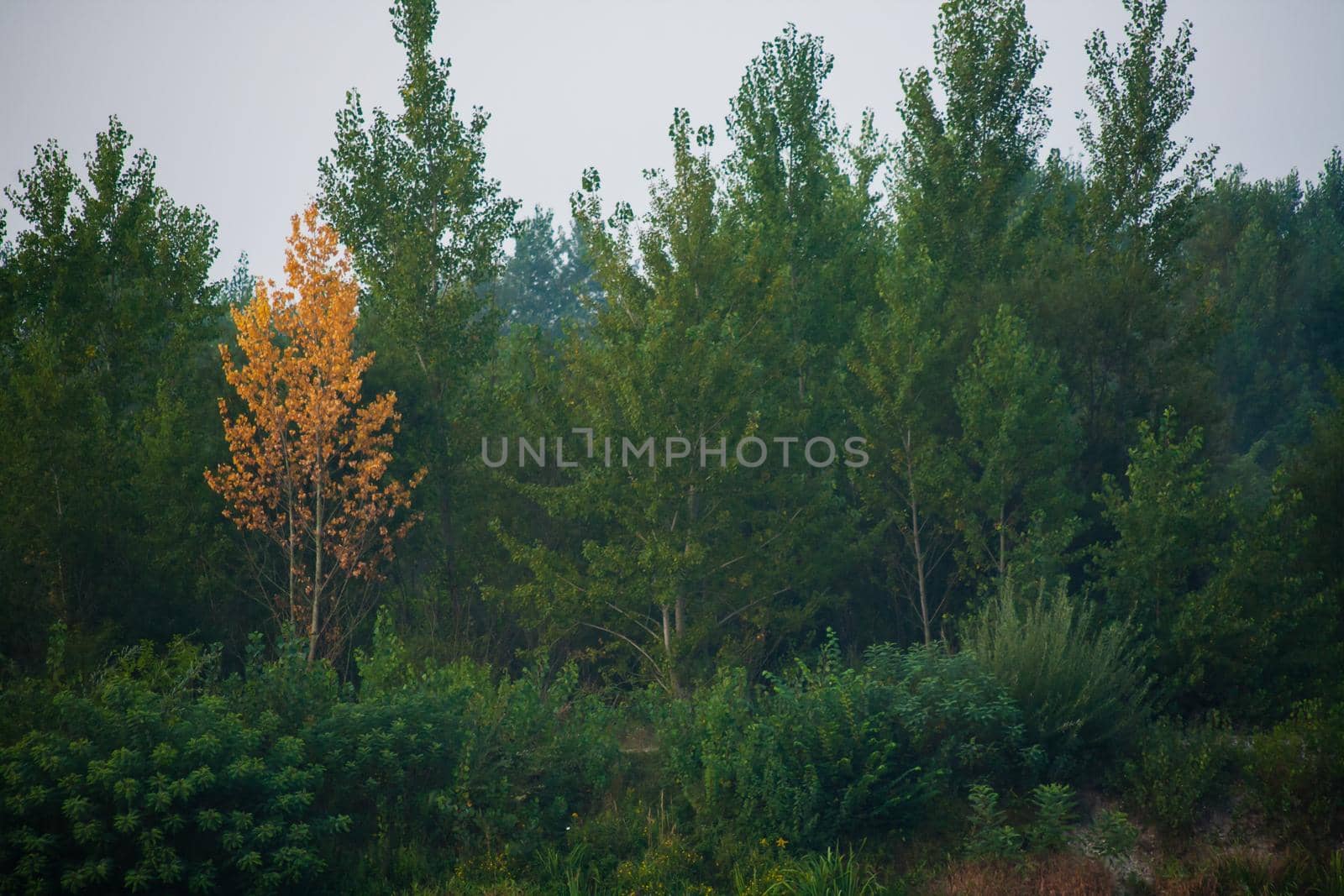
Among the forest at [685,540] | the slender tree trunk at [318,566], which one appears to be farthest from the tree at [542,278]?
the slender tree trunk at [318,566]

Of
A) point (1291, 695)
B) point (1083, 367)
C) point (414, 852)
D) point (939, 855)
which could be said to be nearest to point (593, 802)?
point (414, 852)

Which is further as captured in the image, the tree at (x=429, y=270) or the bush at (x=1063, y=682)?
the tree at (x=429, y=270)

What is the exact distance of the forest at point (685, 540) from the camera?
38.2 ft

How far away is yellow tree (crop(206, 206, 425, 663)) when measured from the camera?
17016 mm

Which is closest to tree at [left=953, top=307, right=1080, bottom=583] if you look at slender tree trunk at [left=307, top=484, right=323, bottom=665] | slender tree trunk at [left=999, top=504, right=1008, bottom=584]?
slender tree trunk at [left=999, top=504, right=1008, bottom=584]

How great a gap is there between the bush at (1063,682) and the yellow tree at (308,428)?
31.6ft

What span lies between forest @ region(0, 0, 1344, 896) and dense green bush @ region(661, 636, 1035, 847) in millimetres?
64

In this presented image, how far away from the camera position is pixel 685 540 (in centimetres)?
1877

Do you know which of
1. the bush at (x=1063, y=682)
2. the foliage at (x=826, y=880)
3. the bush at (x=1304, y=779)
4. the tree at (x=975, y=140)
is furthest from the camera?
the tree at (x=975, y=140)

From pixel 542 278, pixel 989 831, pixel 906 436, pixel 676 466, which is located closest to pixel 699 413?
pixel 676 466

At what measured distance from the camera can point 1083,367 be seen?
2242 centimetres

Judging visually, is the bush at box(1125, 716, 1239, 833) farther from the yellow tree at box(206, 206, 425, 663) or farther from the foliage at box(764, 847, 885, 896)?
the yellow tree at box(206, 206, 425, 663)

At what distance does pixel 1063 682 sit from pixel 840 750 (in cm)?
298

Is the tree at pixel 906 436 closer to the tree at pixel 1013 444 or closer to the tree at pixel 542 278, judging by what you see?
the tree at pixel 1013 444
